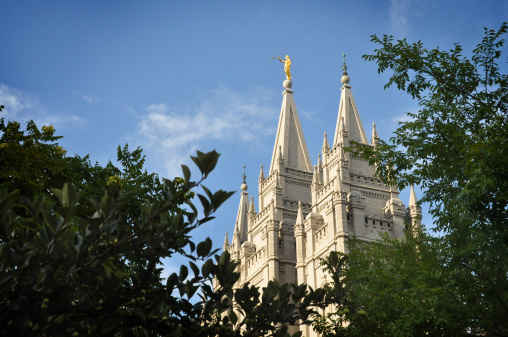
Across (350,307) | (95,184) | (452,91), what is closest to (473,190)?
(452,91)

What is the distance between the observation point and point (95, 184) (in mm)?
19938

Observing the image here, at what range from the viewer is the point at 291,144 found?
51.6 meters

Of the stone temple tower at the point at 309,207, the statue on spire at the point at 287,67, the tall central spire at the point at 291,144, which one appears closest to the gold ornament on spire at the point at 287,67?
the statue on spire at the point at 287,67

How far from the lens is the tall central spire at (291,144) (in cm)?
5075

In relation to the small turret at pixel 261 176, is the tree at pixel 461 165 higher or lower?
lower

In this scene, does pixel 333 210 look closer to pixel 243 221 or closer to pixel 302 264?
pixel 302 264

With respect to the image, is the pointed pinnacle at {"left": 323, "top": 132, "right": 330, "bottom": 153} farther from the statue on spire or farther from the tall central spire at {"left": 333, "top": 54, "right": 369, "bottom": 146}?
the statue on spire

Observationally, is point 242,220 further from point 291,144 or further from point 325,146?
point 325,146

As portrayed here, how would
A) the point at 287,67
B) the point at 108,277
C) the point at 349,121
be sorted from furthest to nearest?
1. the point at 287,67
2. the point at 349,121
3. the point at 108,277

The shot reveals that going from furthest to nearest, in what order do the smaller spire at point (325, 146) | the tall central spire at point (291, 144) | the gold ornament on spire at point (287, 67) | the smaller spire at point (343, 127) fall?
the gold ornament on spire at point (287, 67), the tall central spire at point (291, 144), the smaller spire at point (325, 146), the smaller spire at point (343, 127)

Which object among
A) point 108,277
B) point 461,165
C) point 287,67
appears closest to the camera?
point 108,277

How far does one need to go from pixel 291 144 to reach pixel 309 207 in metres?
6.23

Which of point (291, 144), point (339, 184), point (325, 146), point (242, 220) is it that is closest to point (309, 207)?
point (325, 146)

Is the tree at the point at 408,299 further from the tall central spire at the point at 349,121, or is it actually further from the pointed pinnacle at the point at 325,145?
the pointed pinnacle at the point at 325,145
